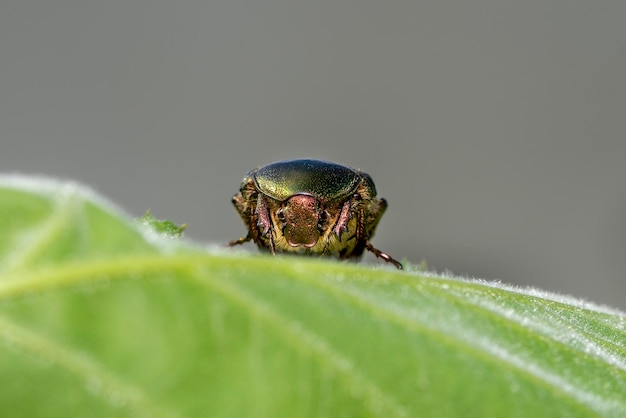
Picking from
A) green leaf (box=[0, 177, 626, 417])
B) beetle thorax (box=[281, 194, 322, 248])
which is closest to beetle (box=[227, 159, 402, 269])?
beetle thorax (box=[281, 194, 322, 248])

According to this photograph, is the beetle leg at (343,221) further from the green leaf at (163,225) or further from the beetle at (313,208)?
the green leaf at (163,225)

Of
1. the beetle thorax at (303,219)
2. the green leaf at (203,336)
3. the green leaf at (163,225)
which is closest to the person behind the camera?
the green leaf at (203,336)

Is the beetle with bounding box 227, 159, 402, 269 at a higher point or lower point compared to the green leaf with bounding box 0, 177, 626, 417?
lower

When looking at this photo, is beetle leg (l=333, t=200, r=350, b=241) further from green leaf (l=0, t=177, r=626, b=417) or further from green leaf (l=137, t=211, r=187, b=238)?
green leaf (l=0, t=177, r=626, b=417)

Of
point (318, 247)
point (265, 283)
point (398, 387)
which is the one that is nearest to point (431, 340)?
point (398, 387)

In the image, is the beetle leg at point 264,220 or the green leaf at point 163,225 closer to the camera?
the green leaf at point 163,225

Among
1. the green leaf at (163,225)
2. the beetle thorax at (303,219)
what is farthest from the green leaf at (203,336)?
the beetle thorax at (303,219)

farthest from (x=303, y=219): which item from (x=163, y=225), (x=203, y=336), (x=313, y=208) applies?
(x=203, y=336)
